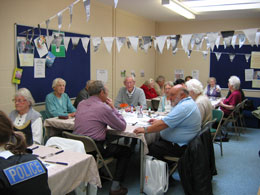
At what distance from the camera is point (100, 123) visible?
9.38 ft

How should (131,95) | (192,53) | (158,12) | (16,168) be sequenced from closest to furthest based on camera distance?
(16,168), (131,95), (158,12), (192,53)

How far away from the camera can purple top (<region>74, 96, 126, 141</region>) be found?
9.24 feet

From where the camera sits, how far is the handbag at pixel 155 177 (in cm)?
278

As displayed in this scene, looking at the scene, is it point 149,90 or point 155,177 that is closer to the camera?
point 155,177

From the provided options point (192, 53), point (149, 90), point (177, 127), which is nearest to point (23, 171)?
point (177, 127)

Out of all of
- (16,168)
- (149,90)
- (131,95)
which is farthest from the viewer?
(149,90)

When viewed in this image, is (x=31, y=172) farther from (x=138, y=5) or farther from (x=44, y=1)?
(x=138, y=5)

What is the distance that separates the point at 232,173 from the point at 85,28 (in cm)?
364

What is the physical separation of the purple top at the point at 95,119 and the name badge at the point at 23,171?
4.64 feet

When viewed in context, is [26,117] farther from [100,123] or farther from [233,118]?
[233,118]

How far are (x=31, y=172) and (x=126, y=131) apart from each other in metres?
1.63

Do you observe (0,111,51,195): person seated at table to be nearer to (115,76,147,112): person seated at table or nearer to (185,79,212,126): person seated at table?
(185,79,212,126): person seated at table

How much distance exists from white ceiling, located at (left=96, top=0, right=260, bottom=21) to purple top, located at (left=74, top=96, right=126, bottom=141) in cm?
320

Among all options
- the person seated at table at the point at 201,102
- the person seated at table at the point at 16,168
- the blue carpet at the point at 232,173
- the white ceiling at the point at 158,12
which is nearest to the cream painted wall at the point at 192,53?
the white ceiling at the point at 158,12
